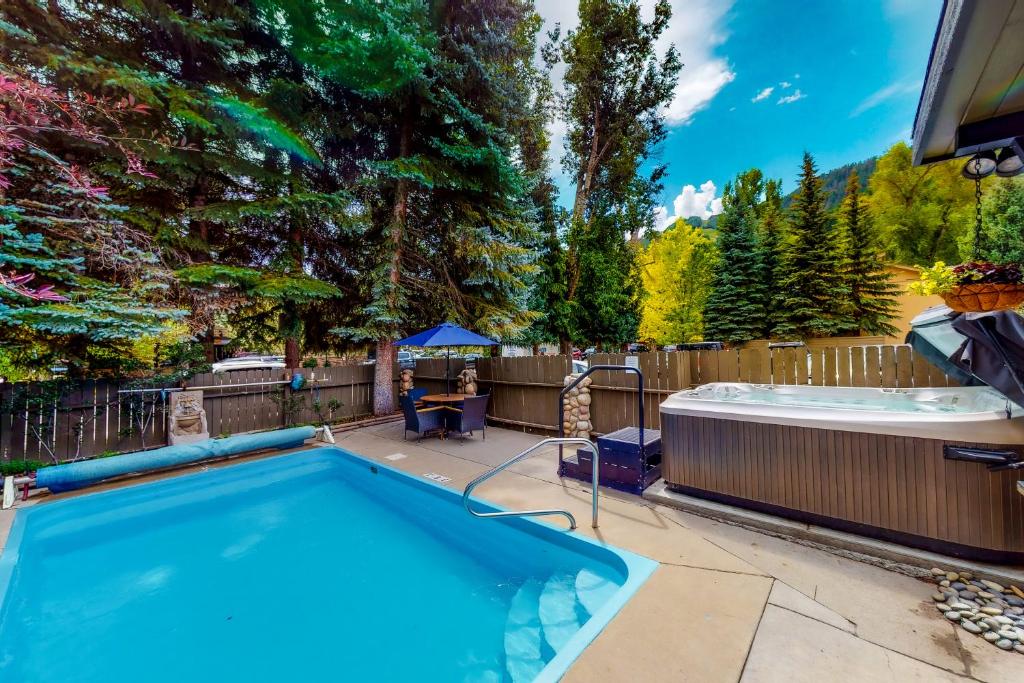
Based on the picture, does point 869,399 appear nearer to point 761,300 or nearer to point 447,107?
point 447,107

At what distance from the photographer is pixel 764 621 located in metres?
2.07

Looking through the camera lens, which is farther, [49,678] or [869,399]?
[869,399]

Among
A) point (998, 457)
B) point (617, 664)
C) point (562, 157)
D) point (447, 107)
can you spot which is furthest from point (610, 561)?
point (562, 157)

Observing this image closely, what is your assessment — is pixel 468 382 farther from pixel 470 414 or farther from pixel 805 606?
pixel 805 606

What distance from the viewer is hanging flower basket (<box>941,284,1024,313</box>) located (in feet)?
7.67

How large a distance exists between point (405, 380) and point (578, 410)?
16.2 feet

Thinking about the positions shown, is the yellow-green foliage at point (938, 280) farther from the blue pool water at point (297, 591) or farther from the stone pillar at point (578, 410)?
the stone pillar at point (578, 410)

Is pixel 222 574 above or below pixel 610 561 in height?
below

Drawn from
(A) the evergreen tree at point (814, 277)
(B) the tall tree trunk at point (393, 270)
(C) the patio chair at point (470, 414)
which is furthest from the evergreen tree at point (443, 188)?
(A) the evergreen tree at point (814, 277)

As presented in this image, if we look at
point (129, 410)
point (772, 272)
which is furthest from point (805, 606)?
point (772, 272)

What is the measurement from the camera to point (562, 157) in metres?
15.4

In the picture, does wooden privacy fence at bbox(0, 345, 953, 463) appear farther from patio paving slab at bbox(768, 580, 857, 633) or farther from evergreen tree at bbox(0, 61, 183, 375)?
patio paving slab at bbox(768, 580, 857, 633)

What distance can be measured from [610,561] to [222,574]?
340 centimetres

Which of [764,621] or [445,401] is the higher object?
[445,401]
